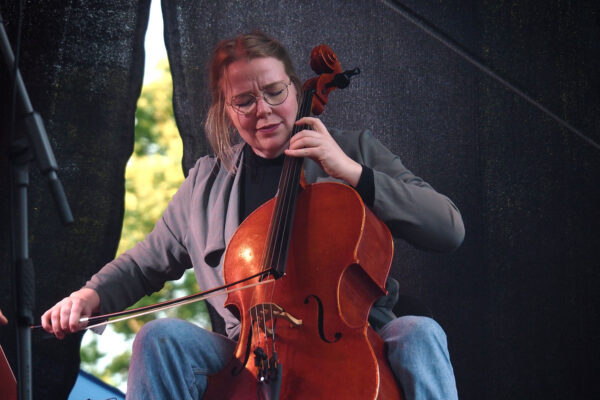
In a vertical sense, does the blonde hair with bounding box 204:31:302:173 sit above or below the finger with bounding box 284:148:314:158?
above

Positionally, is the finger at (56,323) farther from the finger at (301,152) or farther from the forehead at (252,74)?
the forehead at (252,74)

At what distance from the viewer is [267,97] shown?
1764 millimetres

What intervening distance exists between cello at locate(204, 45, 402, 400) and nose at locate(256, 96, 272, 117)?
0.89 feet

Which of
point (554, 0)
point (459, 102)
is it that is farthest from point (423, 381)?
point (554, 0)

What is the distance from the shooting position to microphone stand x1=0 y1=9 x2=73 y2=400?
104 centimetres

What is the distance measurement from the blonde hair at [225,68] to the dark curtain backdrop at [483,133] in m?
0.20

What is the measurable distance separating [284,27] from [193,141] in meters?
0.49

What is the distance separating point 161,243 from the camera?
6.18 feet

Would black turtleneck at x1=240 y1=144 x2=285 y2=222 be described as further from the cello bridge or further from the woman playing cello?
the cello bridge

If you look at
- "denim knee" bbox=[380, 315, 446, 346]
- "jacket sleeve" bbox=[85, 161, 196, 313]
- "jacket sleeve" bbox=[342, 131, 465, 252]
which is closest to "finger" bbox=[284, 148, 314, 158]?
"jacket sleeve" bbox=[342, 131, 465, 252]

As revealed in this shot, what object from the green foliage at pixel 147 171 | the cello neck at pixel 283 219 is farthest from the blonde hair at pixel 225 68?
the cello neck at pixel 283 219

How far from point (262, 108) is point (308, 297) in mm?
622

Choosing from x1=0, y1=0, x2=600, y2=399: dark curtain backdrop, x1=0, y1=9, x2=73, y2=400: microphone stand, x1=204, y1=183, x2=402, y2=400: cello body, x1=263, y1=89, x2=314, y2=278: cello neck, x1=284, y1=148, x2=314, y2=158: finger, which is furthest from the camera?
x1=0, y1=0, x2=600, y2=399: dark curtain backdrop

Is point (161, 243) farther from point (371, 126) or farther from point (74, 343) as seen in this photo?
point (371, 126)
